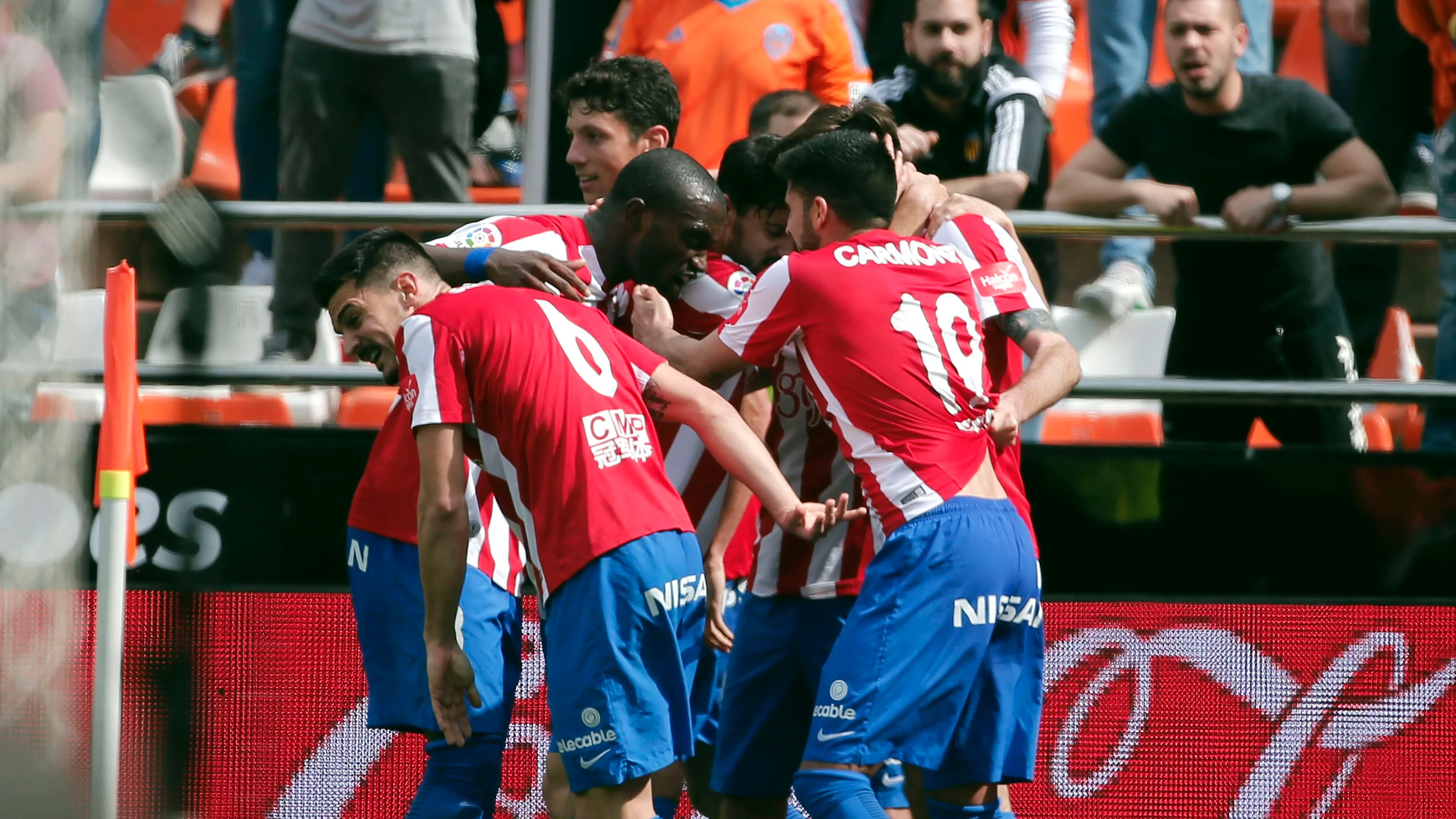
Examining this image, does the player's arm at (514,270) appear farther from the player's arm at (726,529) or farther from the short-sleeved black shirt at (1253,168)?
the short-sleeved black shirt at (1253,168)

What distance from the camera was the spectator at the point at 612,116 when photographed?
15.2ft

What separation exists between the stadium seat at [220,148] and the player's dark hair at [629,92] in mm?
2445

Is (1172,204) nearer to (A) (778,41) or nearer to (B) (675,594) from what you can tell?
(A) (778,41)

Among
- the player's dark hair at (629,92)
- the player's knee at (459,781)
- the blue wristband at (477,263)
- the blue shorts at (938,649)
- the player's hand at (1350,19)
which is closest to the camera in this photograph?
the blue shorts at (938,649)

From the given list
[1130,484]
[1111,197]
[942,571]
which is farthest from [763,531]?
[1111,197]

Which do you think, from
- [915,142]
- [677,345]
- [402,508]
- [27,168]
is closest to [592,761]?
[402,508]

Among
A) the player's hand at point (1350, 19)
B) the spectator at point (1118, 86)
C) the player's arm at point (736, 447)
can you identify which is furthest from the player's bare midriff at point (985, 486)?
the player's hand at point (1350, 19)

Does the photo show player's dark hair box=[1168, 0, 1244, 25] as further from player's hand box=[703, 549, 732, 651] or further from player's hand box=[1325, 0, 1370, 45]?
player's hand box=[703, 549, 732, 651]

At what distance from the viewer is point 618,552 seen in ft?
11.4

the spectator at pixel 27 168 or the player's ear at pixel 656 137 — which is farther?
the player's ear at pixel 656 137

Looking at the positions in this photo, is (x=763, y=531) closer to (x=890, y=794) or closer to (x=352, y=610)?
(x=890, y=794)

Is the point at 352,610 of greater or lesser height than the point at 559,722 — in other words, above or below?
below

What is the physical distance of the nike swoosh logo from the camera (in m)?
3.40

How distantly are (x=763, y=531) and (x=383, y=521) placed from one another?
0.97m
